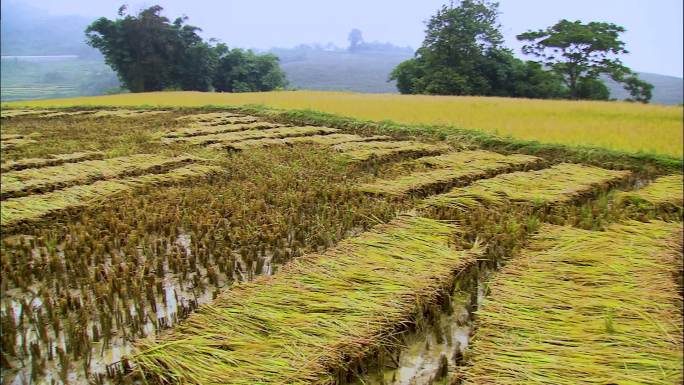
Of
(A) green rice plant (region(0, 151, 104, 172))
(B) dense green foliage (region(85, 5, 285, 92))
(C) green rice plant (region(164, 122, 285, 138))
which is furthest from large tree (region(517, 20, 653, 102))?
(C) green rice plant (region(164, 122, 285, 138))

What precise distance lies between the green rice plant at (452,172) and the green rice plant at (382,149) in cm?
64

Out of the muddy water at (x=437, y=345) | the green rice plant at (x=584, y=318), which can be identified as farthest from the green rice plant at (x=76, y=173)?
the green rice plant at (x=584, y=318)

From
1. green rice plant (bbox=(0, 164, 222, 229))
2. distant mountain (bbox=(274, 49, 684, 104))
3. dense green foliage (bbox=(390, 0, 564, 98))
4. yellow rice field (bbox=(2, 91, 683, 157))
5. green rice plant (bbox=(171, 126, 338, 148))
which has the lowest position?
green rice plant (bbox=(0, 164, 222, 229))

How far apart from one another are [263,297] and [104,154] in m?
4.89

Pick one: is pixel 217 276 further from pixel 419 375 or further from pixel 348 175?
pixel 348 175

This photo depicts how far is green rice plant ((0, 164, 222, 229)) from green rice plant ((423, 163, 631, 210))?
8.65ft

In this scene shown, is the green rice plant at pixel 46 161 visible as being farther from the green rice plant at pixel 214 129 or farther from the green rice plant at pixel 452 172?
the green rice plant at pixel 452 172

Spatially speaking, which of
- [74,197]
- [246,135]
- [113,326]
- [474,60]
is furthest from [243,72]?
[113,326]

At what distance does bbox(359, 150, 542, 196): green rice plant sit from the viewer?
14.3 ft

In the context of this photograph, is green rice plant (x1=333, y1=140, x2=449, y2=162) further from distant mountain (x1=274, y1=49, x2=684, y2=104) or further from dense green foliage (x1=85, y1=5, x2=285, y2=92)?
dense green foliage (x1=85, y1=5, x2=285, y2=92)

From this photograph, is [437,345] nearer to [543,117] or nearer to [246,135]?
[543,117]

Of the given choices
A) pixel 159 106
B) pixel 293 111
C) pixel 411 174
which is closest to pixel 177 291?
pixel 411 174

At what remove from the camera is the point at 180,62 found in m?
17.6

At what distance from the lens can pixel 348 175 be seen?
5297 mm
